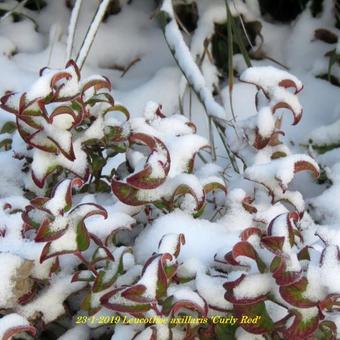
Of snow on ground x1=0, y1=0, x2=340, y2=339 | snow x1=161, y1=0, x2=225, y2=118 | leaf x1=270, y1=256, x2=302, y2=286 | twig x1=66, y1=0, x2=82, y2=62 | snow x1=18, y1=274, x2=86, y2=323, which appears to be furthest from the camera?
twig x1=66, y1=0, x2=82, y2=62

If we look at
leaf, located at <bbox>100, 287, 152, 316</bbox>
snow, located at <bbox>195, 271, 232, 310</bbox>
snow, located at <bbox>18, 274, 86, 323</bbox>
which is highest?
leaf, located at <bbox>100, 287, 152, 316</bbox>

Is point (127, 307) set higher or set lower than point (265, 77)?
lower

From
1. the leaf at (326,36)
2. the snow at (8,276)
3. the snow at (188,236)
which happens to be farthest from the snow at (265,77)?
the leaf at (326,36)

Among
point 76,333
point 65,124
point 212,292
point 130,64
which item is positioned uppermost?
point 65,124

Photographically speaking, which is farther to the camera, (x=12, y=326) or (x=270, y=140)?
(x=270, y=140)

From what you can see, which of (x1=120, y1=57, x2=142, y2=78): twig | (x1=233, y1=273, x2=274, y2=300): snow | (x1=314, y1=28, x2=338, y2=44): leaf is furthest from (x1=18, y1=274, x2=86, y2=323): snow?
(x1=314, y1=28, x2=338, y2=44): leaf

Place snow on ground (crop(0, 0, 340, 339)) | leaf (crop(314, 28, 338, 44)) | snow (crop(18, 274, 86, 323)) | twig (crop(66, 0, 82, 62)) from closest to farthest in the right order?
snow (crop(18, 274, 86, 323)), snow on ground (crop(0, 0, 340, 339)), twig (crop(66, 0, 82, 62)), leaf (crop(314, 28, 338, 44))

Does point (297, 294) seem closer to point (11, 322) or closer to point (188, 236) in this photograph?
point (188, 236)

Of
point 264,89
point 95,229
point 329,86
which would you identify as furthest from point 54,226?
point 329,86

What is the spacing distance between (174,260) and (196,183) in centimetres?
13

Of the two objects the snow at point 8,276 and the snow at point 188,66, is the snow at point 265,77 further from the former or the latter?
the snow at point 8,276

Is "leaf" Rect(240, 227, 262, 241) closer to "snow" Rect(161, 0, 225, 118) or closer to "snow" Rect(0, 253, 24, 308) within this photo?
"snow" Rect(0, 253, 24, 308)

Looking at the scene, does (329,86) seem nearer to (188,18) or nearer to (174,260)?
(188,18)

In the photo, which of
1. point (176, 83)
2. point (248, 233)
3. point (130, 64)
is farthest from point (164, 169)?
point (130, 64)
